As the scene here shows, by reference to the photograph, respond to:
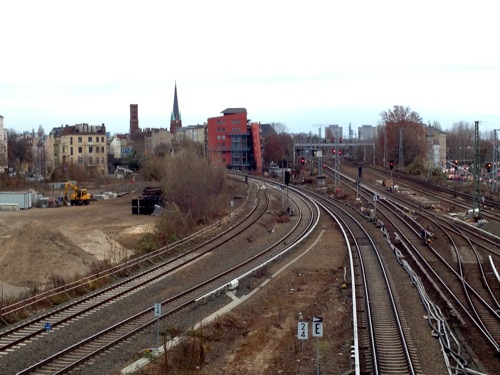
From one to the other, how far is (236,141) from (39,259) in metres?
71.0

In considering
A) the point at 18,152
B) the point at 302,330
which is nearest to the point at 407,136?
the point at 18,152

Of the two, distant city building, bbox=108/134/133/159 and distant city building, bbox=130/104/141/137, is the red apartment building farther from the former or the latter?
distant city building, bbox=130/104/141/137

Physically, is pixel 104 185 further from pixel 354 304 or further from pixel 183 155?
pixel 354 304

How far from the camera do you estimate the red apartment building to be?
93.6 metres

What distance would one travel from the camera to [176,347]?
1493 centimetres

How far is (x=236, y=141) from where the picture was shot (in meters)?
94.9

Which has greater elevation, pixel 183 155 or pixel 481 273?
pixel 183 155

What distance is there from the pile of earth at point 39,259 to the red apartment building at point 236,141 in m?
65.9

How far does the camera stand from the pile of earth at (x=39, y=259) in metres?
23.7

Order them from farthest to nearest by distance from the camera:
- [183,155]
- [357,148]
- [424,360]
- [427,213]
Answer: [357,148] < [183,155] < [427,213] < [424,360]

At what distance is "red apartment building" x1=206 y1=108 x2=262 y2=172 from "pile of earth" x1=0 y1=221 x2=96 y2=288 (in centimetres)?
6591

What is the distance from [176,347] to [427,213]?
32.8m

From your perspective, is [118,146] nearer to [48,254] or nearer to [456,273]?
[48,254]

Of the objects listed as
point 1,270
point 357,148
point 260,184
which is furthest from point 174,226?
point 357,148
